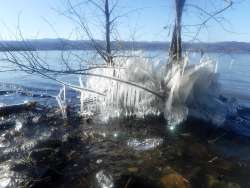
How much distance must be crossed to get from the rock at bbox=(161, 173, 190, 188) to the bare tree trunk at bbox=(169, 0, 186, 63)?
15.2ft

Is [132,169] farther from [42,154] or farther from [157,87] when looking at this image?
[157,87]

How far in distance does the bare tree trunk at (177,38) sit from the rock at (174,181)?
4647mm

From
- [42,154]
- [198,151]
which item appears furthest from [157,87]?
[42,154]

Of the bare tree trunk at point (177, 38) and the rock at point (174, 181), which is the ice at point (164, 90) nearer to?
the bare tree trunk at point (177, 38)

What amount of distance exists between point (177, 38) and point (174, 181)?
211 inches

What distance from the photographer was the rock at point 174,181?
652 centimetres

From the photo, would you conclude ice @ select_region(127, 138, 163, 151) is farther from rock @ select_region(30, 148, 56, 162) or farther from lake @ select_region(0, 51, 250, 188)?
rock @ select_region(30, 148, 56, 162)

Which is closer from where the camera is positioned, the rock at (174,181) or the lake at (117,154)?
the rock at (174,181)

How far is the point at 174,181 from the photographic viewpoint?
6707mm

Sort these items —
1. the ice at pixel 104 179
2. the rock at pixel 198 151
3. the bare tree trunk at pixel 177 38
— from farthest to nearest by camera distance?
the bare tree trunk at pixel 177 38, the rock at pixel 198 151, the ice at pixel 104 179

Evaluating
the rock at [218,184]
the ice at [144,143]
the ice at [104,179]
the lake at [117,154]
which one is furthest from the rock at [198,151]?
the ice at [104,179]

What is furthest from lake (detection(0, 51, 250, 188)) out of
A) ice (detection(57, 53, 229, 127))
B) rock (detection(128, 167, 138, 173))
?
ice (detection(57, 53, 229, 127))

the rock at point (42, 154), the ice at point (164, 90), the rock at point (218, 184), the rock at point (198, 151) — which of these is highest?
the ice at point (164, 90)

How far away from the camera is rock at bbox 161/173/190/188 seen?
6520mm
